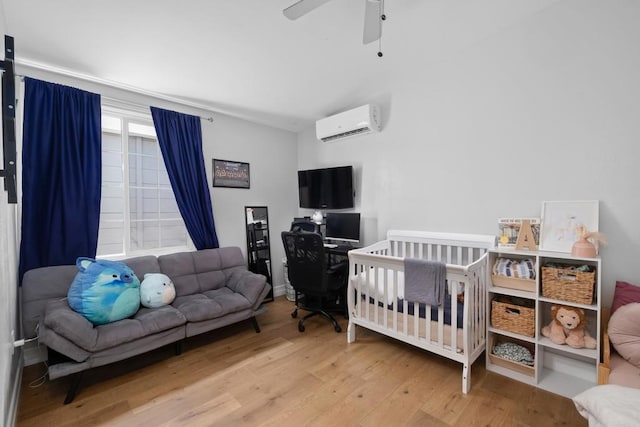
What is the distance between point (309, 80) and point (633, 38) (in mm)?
2416

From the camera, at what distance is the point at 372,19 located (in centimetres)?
167

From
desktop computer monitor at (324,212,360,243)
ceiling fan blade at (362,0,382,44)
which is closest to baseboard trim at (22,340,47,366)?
desktop computer monitor at (324,212,360,243)

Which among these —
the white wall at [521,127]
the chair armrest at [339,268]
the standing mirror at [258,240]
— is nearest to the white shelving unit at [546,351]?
the white wall at [521,127]

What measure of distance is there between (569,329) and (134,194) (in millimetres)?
4061

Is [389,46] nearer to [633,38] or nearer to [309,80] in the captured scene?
[309,80]

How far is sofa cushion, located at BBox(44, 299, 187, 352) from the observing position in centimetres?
188

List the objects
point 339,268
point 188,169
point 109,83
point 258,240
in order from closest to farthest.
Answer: point 109,83 < point 339,268 < point 188,169 < point 258,240

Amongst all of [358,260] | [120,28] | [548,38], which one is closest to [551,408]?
[358,260]

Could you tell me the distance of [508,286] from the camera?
2070 mm

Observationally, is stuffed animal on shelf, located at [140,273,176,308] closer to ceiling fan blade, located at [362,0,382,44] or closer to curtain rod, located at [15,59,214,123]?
curtain rod, located at [15,59,214,123]

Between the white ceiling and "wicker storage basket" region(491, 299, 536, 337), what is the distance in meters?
2.19

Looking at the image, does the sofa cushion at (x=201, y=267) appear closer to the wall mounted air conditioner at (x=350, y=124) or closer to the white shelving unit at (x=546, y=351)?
the wall mounted air conditioner at (x=350, y=124)

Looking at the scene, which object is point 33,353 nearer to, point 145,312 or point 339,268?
point 145,312

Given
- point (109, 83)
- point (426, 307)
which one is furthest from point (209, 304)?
point (109, 83)
